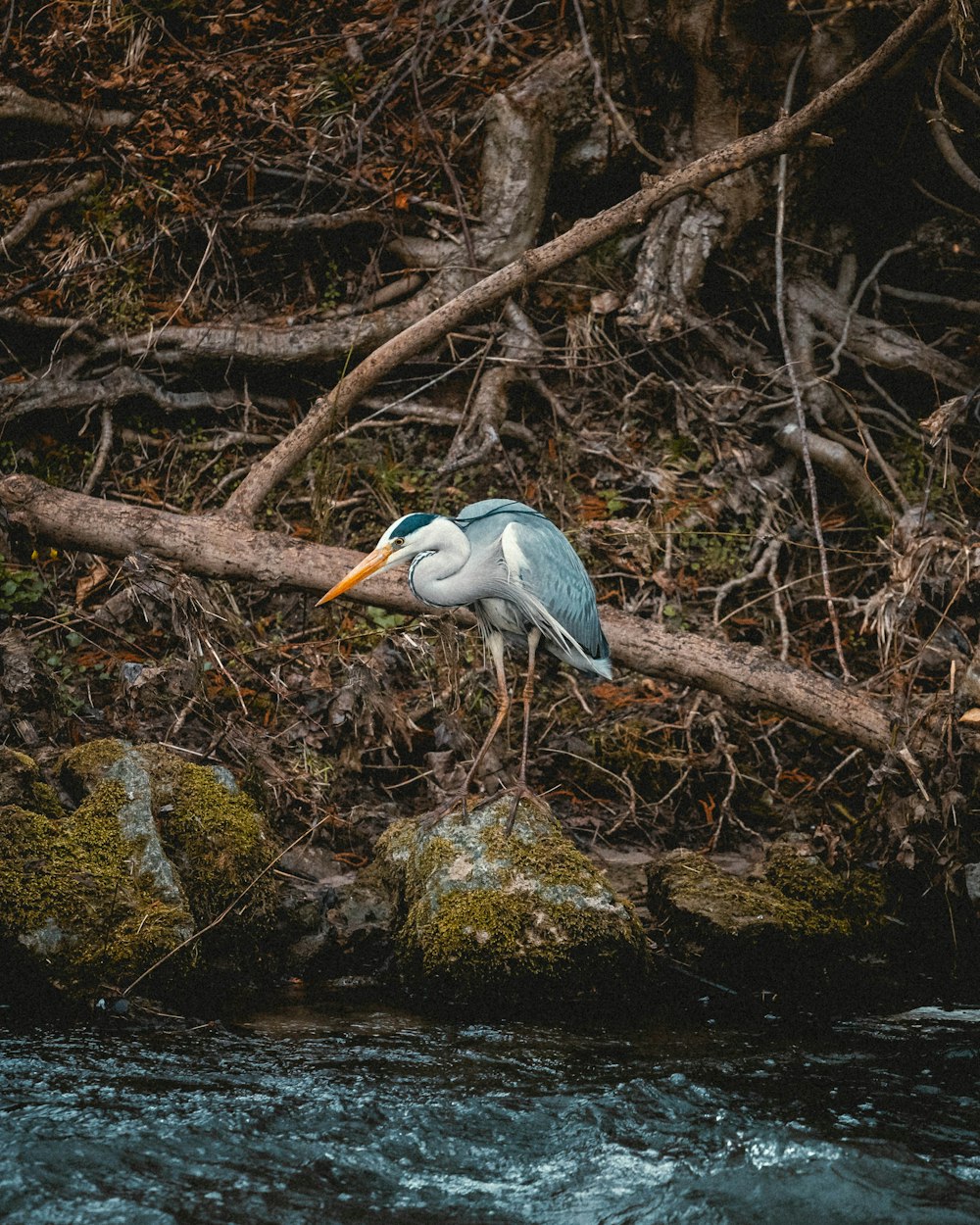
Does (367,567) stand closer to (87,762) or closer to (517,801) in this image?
(517,801)

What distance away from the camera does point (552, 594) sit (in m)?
4.35

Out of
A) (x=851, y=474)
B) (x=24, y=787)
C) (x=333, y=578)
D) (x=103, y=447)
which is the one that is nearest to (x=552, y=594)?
(x=333, y=578)

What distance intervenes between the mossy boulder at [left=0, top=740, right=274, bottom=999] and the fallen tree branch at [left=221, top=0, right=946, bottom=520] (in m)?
1.60

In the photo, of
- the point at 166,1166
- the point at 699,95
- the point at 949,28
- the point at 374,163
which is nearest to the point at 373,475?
the point at 374,163

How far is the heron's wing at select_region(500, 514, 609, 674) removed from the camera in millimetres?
4332

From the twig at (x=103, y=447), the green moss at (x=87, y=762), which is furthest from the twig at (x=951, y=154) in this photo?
the green moss at (x=87, y=762)

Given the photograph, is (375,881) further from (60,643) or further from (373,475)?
(373,475)

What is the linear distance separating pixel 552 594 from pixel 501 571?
0.21m

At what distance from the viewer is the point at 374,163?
21.3 ft

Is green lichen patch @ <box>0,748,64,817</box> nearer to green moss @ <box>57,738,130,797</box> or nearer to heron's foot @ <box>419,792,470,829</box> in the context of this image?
green moss @ <box>57,738,130,797</box>

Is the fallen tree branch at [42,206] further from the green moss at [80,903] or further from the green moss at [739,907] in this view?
the green moss at [739,907]

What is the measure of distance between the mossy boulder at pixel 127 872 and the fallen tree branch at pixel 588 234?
1.60 m

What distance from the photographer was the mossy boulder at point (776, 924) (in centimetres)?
371

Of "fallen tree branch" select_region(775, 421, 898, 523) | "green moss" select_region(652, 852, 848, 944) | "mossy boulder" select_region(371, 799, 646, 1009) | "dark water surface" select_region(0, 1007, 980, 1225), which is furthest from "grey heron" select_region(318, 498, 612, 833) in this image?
"fallen tree branch" select_region(775, 421, 898, 523)
